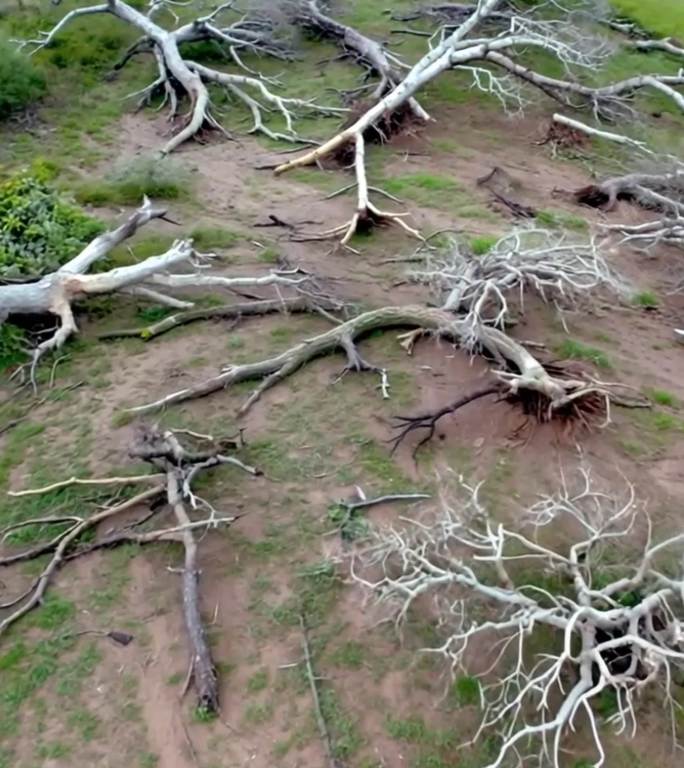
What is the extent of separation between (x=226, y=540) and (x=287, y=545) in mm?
A: 403

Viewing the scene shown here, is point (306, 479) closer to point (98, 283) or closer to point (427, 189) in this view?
point (98, 283)

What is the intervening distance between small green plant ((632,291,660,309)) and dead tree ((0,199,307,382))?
10.4 ft

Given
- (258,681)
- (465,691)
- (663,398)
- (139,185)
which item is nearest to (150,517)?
(258,681)

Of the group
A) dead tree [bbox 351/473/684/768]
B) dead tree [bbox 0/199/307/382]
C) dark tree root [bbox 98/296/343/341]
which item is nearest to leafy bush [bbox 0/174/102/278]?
dead tree [bbox 0/199/307/382]

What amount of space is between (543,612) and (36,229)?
19.9ft

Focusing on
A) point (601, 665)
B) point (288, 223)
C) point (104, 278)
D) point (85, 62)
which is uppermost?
point (601, 665)

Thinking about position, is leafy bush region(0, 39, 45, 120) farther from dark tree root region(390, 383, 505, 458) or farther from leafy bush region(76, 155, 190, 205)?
dark tree root region(390, 383, 505, 458)

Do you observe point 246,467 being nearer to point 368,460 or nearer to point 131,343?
point 368,460

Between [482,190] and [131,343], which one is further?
[482,190]

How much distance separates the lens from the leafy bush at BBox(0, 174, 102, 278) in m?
8.58

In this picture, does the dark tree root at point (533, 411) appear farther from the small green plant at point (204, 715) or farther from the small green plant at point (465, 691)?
the small green plant at point (204, 715)

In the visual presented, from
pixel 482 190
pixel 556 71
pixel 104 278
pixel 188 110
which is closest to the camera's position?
pixel 104 278

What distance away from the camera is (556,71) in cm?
1479

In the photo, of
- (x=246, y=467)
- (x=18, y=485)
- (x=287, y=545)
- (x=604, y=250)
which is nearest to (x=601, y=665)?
(x=287, y=545)
